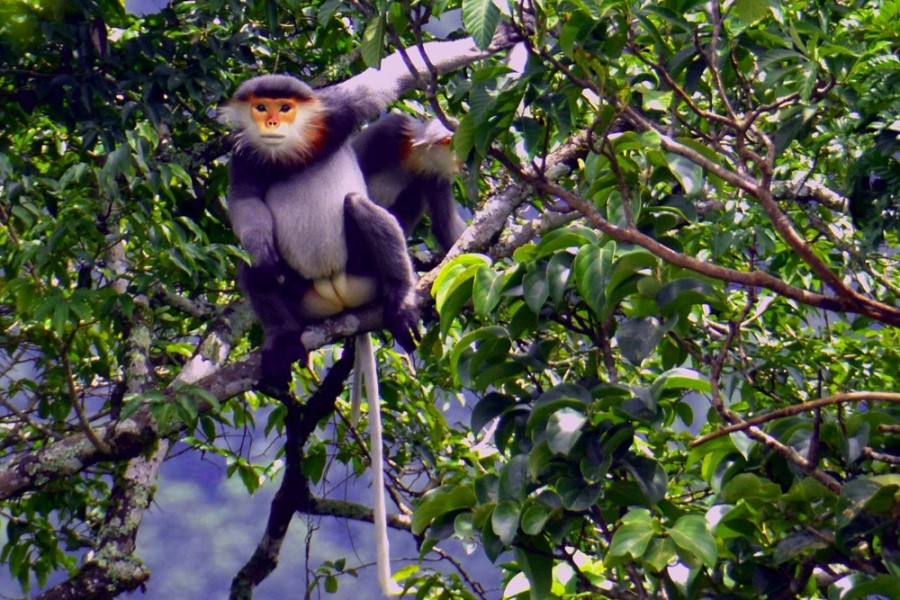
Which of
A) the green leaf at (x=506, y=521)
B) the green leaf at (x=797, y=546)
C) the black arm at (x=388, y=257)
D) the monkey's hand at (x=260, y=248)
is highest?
the green leaf at (x=506, y=521)

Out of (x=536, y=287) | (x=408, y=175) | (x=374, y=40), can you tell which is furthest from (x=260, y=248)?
(x=536, y=287)

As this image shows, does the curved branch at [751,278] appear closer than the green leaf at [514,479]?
Yes

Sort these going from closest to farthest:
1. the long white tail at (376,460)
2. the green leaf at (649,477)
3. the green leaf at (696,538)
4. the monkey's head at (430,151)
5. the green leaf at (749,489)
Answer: the green leaf at (696,538)
the green leaf at (749,489)
the green leaf at (649,477)
the long white tail at (376,460)
the monkey's head at (430,151)

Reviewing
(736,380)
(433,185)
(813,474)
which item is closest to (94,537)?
(433,185)

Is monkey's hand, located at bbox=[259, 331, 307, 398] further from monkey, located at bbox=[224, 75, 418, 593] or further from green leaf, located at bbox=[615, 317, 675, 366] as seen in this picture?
green leaf, located at bbox=[615, 317, 675, 366]

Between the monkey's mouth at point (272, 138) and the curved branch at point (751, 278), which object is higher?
the curved branch at point (751, 278)

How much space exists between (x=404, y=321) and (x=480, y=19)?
182 centimetres

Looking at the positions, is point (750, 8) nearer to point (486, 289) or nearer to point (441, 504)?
point (486, 289)

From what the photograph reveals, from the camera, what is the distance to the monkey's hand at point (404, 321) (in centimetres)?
336

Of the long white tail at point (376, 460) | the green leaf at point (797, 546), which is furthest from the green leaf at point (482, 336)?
the long white tail at point (376, 460)

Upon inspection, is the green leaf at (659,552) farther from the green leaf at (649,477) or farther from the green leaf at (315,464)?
the green leaf at (315,464)

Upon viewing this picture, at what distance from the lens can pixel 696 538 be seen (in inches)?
63.0

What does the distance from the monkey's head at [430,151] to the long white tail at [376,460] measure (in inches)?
30.5

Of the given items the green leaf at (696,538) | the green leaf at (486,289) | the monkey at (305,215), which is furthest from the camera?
the monkey at (305,215)
